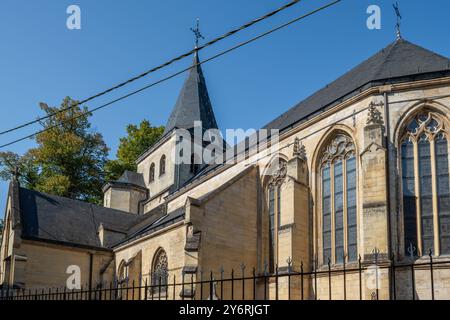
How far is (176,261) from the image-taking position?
2172cm

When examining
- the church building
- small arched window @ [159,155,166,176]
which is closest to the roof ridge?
the church building

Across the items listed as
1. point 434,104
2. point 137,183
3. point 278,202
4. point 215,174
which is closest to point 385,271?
point 434,104

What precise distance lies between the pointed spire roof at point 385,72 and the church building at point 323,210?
7 cm

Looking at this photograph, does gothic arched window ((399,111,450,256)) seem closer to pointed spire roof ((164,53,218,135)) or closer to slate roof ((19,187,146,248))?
slate roof ((19,187,146,248))

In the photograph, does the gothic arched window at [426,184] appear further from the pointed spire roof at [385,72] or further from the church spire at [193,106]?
the church spire at [193,106]

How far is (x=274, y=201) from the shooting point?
850 inches

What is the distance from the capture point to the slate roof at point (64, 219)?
89.0 feet

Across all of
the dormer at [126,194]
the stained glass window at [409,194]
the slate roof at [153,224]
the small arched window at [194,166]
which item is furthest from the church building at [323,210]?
the dormer at [126,194]

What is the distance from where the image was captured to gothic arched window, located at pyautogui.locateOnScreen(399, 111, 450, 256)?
15.7 m

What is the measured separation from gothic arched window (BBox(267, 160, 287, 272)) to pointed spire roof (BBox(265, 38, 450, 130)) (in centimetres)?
172
